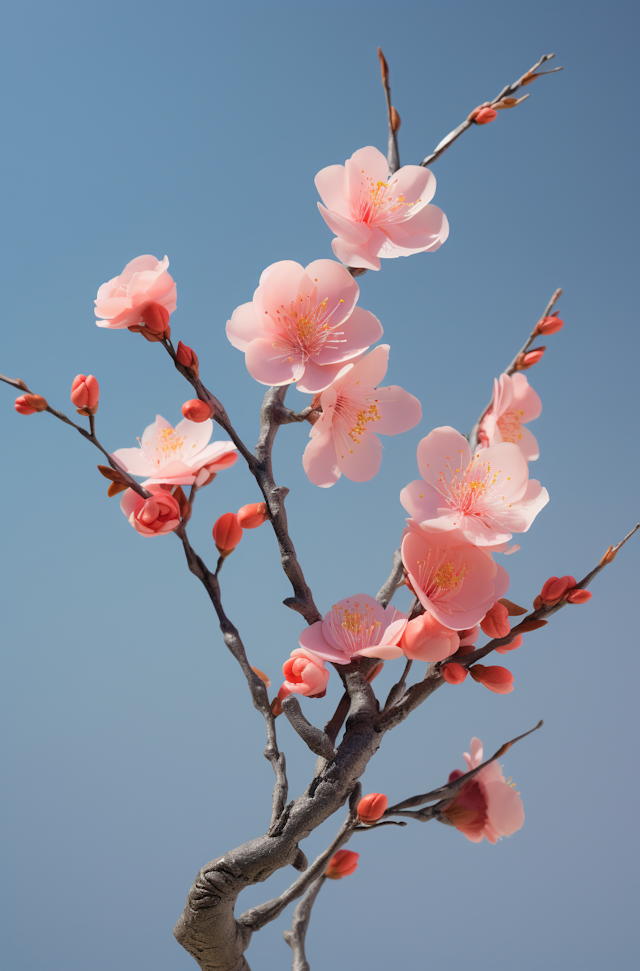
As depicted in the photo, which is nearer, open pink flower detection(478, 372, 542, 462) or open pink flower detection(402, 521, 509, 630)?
open pink flower detection(402, 521, 509, 630)

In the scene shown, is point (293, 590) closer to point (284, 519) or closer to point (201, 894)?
point (284, 519)

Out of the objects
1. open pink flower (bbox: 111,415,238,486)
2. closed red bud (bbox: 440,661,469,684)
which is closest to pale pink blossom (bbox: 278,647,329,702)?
closed red bud (bbox: 440,661,469,684)

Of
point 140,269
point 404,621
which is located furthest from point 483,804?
point 140,269

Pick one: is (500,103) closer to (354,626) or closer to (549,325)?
(549,325)

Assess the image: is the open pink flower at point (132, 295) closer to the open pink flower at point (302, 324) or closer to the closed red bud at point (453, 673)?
the open pink flower at point (302, 324)

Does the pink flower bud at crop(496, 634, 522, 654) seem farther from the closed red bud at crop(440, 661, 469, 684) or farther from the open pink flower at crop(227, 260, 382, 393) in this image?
the open pink flower at crop(227, 260, 382, 393)

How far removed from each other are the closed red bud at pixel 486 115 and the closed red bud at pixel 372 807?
93cm

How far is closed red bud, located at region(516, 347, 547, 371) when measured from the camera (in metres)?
1.16

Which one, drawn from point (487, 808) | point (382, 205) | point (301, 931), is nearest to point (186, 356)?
point (382, 205)

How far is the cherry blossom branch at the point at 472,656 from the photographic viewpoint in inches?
33.3

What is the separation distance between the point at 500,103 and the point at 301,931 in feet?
4.26

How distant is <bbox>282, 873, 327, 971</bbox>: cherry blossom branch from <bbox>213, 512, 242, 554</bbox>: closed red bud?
571 millimetres

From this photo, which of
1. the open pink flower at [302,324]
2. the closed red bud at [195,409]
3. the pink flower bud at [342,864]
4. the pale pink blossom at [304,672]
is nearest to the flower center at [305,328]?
the open pink flower at [302,324]

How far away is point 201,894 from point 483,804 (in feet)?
1.29
